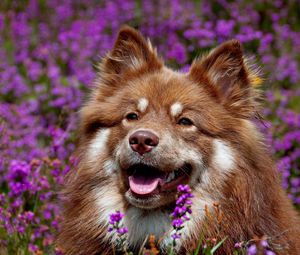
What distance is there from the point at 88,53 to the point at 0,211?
4965mm

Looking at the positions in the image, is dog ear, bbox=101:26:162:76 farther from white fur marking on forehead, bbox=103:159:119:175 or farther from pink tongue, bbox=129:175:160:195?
pink tongue, bbox=129:175:160:195

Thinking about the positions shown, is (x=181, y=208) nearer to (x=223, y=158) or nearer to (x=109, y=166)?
(x=223, y=158)

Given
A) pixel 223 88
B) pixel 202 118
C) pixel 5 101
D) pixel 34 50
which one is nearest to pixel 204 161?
pixel 202 118

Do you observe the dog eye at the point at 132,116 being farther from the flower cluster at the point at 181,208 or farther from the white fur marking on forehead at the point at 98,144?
the flower cluster at the point at 181,208

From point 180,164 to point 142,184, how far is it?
0.96 feet

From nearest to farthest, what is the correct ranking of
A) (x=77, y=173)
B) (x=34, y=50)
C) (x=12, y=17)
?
(x=77, y=173)
(x=34, y=50)
(x=12, y=17)

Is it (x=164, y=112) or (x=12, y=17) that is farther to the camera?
(x=12, y=17)

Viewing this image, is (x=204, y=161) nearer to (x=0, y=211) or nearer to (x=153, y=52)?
(x=153, y=52)

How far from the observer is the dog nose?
425 centimetres

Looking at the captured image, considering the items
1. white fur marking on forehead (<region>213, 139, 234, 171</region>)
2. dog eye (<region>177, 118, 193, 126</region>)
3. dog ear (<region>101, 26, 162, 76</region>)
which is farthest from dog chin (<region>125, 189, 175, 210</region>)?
dog ear (<region>101, 26, 162, 76</region>)

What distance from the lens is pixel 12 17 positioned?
36.0 ft

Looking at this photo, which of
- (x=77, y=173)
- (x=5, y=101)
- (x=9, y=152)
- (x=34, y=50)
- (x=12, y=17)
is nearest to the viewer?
(x=77, y=173)

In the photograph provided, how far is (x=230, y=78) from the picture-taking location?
4.88 meters

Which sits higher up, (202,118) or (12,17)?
(202,118)
